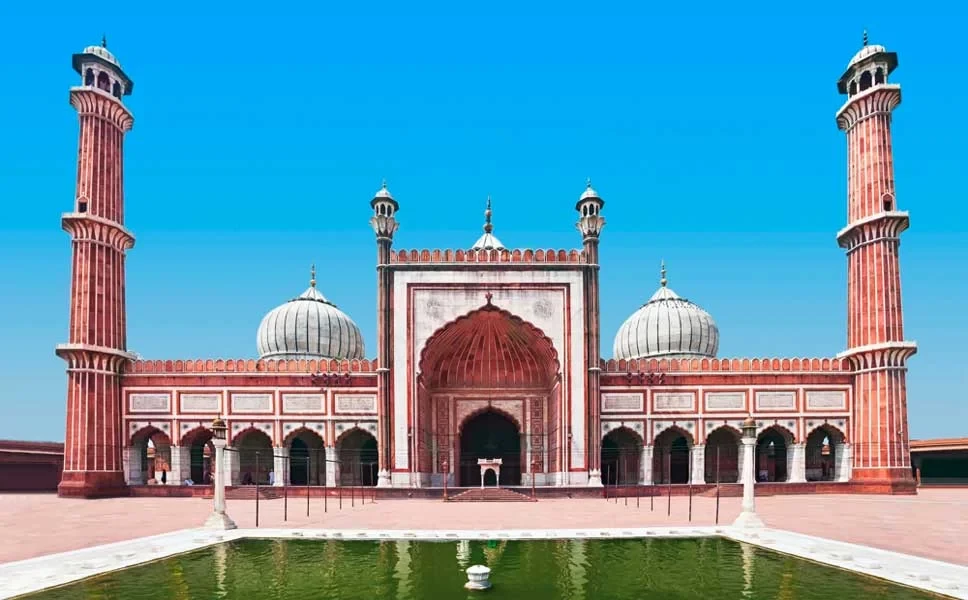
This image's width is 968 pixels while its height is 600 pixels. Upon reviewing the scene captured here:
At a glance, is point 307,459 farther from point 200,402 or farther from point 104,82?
point 104,82

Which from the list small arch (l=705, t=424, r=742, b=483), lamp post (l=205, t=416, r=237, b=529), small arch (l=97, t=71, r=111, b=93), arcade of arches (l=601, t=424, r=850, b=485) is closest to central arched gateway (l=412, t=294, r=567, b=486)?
arcade of arches (l=601, t=424, r=850, b=485)

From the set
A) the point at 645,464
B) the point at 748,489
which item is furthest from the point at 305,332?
the point at 748,489

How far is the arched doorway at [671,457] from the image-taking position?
26.4 metres

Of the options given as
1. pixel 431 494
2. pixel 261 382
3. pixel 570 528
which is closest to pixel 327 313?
pixel 261 382

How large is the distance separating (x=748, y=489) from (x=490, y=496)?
30.9ft

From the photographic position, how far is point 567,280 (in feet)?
80.2

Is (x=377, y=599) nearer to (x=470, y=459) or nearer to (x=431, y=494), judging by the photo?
(x=431, y=494)

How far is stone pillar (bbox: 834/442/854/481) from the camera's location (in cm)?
2456

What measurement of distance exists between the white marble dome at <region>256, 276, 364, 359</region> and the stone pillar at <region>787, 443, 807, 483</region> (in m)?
19.3

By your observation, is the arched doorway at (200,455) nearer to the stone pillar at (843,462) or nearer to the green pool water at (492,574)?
the green pool water at (492,574)

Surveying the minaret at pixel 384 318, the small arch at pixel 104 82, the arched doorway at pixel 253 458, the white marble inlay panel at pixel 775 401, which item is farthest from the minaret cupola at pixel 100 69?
the white marble inlay panel at pixel 775 401

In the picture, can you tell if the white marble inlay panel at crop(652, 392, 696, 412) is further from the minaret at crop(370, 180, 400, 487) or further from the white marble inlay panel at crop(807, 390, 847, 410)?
the minaret at crop(370, 180, 400, 487)

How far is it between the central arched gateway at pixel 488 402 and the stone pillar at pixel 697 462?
4.87m

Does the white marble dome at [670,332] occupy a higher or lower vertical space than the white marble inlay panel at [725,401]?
higher
